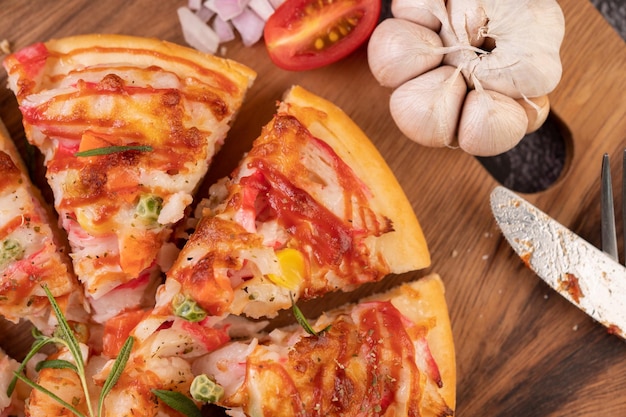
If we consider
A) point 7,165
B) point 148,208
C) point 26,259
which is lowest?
point 26,259

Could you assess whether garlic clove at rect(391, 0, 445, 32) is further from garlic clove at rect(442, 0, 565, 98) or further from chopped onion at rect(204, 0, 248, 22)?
chopped onion at rect(204, 0, 248, 22)

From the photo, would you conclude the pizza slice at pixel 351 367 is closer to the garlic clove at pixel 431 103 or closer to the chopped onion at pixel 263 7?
the garlic clove at pixel 431 103

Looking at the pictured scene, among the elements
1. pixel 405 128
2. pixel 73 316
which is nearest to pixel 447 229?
pixel 405 128

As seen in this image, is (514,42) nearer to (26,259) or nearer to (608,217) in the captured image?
(608,217)

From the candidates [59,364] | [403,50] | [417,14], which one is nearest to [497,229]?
[403,50]

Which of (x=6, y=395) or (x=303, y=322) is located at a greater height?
(x=303, y=322)

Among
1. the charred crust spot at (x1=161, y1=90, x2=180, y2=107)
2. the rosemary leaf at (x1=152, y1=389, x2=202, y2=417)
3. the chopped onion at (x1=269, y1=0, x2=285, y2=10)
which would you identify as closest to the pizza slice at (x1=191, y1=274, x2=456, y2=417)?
the rosemary leaf at (x1=152, y1=389, x2=202, y2=417)
